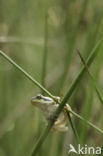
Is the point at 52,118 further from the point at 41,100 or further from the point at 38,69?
the point at 38,69

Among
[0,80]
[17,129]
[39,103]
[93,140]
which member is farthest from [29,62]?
[39,103]

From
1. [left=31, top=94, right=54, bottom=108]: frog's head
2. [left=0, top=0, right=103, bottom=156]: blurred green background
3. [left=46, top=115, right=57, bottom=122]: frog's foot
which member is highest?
[left=31, top=94, right=54, bottom=108]: frog's head

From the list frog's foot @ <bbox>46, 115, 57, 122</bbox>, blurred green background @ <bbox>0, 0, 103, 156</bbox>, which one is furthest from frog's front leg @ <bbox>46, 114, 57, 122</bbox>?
blurred green background @ <bbox>0, 0, 103, 156</bbox>

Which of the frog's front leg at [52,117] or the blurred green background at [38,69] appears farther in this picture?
the blurred green background at [38,69]

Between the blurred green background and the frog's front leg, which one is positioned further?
the blurred green background

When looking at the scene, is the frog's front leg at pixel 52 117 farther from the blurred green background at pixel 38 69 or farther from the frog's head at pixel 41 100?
the blurred green background at pixel 38 69

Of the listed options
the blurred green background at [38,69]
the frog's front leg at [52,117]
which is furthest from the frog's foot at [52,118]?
the blurred green background at [38,69]

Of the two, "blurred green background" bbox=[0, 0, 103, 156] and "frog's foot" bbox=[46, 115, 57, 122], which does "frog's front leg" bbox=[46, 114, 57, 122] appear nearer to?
"frog's foot" bbox=[46, 115, 57, 122]

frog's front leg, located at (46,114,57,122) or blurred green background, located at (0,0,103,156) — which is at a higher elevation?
frog's front leg, located at (46,114,57,122)

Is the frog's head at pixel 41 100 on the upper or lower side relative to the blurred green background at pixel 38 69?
upper

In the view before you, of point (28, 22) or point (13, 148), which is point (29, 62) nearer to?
point (28, 22)
